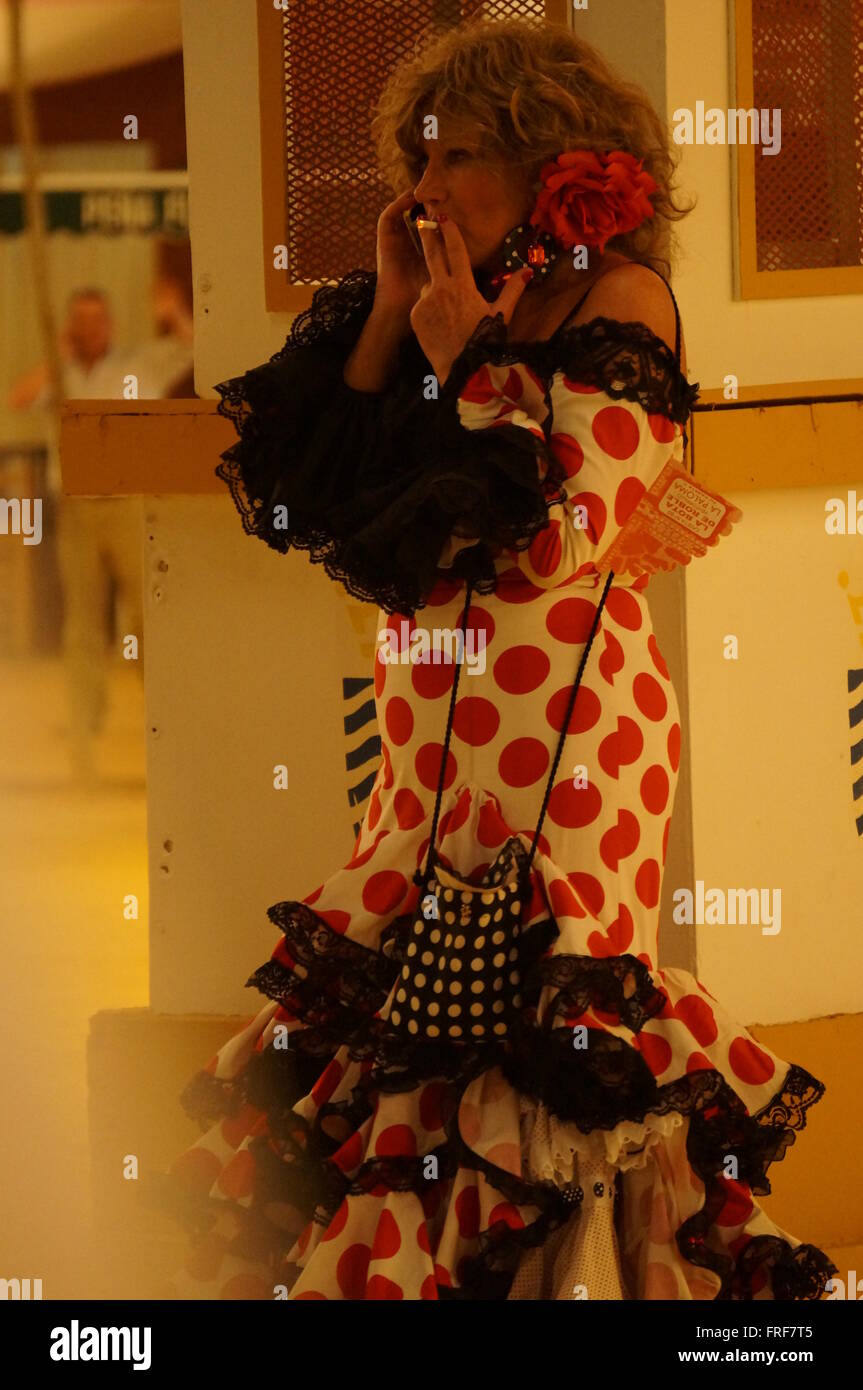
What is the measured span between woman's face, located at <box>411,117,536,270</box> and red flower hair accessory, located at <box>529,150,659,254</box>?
0.05 m

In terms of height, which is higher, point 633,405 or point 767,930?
point 633,405

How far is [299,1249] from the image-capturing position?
2334 millimetres

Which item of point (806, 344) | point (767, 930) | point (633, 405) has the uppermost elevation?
point (806, 344)

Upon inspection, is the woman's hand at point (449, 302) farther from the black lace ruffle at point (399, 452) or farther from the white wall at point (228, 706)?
the white wall at point (228, 706)

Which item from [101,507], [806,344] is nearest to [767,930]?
[806,344]

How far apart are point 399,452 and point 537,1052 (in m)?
0.78

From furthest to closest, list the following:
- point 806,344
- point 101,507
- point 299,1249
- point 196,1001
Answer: point 101,507
point 196,1001
point 806,344
point 299,1249

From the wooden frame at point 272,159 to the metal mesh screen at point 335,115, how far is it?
0.05 ft

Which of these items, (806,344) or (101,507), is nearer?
(806,344)

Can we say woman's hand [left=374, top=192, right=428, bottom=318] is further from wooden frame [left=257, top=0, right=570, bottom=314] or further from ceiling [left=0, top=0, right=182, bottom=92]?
ceiling [left=0, top=0, right=182, bottom=92]

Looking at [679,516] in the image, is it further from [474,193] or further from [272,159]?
[272,159]

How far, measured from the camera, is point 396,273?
7.95 feet
